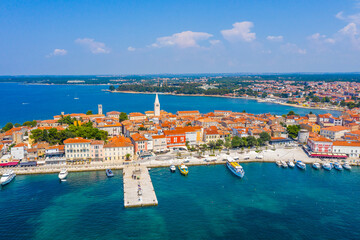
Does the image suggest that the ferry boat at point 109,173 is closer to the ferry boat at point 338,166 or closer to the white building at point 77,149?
the white building at point 77,149

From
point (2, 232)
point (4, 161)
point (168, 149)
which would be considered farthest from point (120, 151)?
→ point (2, 232)

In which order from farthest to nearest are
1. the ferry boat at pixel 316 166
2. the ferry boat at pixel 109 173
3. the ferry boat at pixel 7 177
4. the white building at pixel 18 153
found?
the ferry boat at pixel 316 166
the white building at pixel 18 153
the ferry boat at pixel 109 173
the ferry boat at pixel 7 177

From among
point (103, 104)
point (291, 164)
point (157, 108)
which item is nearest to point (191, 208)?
point (291, 164)

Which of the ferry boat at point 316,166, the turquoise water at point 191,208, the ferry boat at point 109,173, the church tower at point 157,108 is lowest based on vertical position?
the turquoise water at point 191,208

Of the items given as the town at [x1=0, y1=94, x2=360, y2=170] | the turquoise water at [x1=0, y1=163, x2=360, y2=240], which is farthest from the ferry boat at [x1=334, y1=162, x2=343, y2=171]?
the town at [x1=0, y1=94, x2=360, y2=170]

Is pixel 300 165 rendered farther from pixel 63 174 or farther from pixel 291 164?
pixel 63 174

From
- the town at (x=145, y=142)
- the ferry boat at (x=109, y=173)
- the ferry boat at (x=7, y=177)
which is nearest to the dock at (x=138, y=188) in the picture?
the ferry boat at (x=109, y=173)

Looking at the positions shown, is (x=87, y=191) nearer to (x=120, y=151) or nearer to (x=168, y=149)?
(x=120, y=151)

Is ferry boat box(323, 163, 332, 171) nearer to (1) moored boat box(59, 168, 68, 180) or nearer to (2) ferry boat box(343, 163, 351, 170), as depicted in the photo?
(2) ferry boat box(343, 163, 351, 170)
